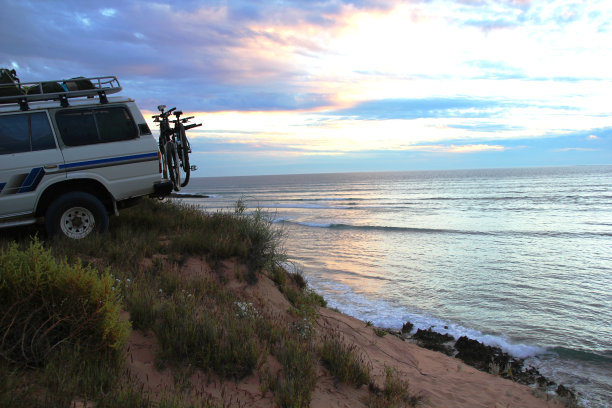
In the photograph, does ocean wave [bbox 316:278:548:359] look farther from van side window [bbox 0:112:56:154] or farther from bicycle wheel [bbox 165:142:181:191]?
van side window [bbox 0:112:56:154]

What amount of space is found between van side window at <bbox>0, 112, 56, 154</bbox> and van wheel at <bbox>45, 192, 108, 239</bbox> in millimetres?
944

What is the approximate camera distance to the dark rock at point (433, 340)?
739 cm

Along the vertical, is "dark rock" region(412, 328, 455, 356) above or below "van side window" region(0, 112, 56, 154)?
below

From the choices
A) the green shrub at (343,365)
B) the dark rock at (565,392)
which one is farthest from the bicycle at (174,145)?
the dark rock at (565,392)

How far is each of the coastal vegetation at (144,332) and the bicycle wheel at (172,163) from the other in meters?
2.19

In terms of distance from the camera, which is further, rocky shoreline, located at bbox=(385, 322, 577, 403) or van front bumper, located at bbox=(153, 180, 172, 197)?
van front bumper, located at bbox=(153, 180, 172, 197)

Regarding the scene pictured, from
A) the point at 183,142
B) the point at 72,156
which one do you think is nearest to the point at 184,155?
the point at 183,142

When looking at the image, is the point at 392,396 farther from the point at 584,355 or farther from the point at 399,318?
the point at 584,355

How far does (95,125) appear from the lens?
21.7ft

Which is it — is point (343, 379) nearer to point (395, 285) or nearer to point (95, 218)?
point (95, 218)

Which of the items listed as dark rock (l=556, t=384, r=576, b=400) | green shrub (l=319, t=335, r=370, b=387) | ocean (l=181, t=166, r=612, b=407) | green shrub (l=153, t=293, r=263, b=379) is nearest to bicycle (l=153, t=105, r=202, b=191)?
ocean (l=181, t=166, r=612, b=407)

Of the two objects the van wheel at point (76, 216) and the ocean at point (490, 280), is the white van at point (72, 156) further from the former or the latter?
the ocean at point (490, 280)

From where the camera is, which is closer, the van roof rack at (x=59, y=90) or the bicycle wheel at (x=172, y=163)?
the van roof rack at (x=59, y=90)

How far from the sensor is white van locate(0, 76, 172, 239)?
6.09 metres
